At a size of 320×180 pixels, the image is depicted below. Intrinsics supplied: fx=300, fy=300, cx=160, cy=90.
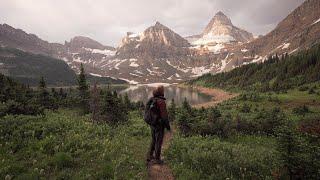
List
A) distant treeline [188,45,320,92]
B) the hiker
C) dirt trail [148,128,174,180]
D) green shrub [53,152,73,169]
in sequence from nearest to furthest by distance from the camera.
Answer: green shrub [53,152,73,169] → dirt trail [148,128,174,180] → the hiker → distant treeline [188,45,320,92]

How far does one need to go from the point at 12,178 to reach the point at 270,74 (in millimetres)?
130656

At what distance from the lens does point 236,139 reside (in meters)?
22.7

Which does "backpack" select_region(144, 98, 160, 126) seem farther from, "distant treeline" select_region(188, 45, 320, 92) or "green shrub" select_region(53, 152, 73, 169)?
"distant treeline" select_region(188, 45, 320, 92)

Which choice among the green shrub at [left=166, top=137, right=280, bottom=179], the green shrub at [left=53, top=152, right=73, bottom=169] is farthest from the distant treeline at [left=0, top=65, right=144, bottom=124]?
the green shrub at [left=166, top=137, right=280, bottom=179]

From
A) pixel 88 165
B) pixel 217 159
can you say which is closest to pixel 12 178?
pixel 88 165

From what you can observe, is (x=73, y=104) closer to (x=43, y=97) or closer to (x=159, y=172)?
(x=43, y=97)

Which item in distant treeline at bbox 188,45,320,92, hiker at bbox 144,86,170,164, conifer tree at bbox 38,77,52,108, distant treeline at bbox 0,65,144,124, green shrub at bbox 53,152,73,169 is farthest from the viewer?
distant treeline at bbox 188,45,320,92

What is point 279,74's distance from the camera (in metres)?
119

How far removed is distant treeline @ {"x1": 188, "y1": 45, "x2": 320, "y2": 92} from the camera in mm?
98912

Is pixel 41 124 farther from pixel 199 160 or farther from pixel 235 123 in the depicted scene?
pixel 235 123

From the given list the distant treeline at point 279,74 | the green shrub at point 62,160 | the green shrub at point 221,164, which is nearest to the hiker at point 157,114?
the green shrub at point 221,164

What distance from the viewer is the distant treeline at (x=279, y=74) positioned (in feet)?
325

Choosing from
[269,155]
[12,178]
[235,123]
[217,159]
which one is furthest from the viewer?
[235,123]

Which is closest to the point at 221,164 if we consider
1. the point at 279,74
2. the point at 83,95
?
the point at 83,95
